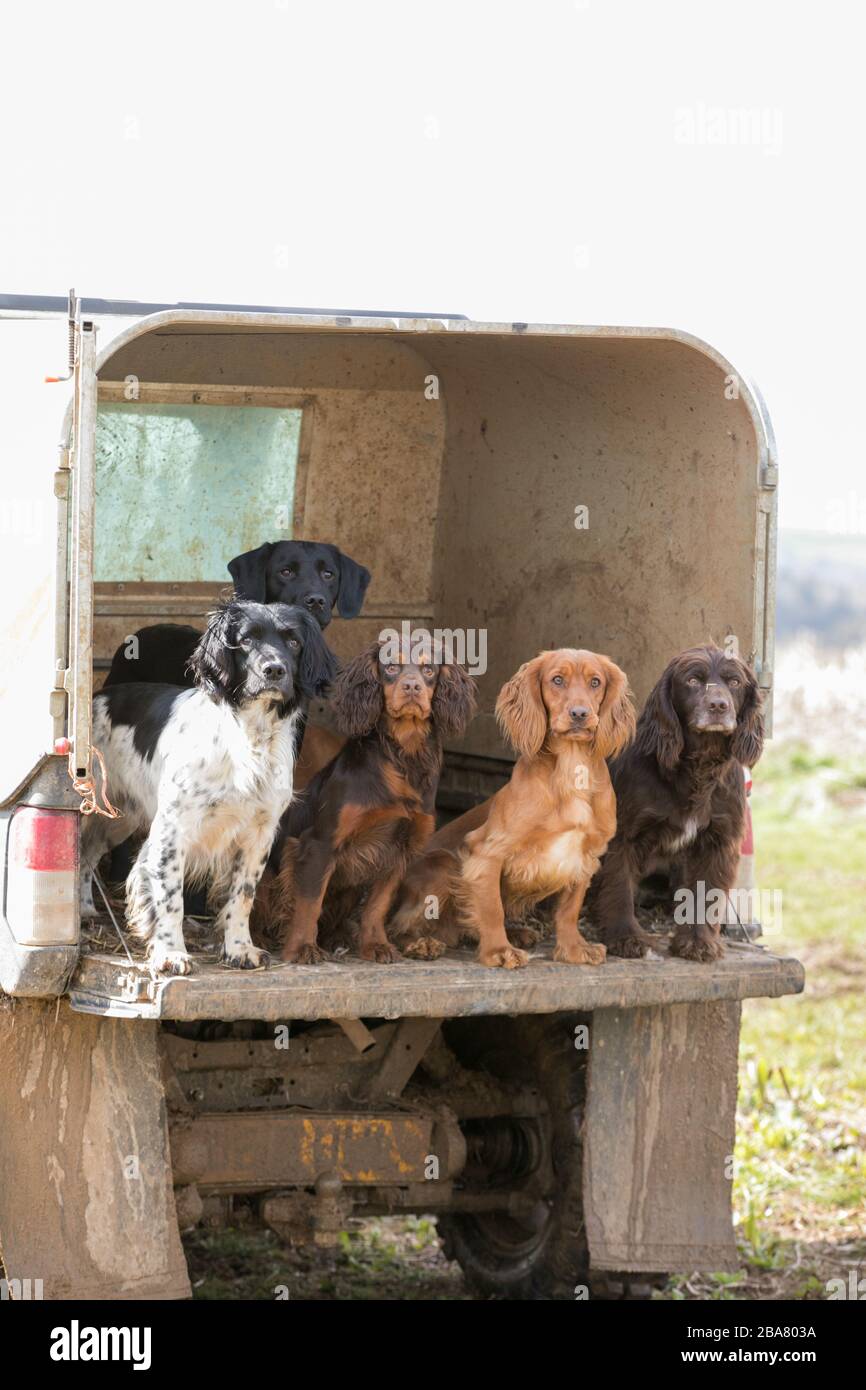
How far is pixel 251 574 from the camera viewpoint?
19.9 feet

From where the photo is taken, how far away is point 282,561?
19.9ft

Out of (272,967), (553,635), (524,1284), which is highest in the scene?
(553,635)

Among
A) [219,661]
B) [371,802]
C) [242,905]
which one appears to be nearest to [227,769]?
[219,661]

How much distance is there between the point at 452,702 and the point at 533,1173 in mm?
1730

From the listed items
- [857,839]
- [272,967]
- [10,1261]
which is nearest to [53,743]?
[272,967]

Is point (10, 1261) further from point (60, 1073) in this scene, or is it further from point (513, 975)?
point (513, 975)

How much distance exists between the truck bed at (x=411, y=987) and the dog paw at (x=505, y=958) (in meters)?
0.03

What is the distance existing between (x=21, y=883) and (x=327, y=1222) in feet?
4.93

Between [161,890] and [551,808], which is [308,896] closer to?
[161,890]

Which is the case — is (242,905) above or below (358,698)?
below

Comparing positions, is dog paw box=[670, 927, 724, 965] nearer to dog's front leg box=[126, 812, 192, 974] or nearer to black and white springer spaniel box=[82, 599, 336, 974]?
black and white springer spaniel box=[82, 599, 336, 974]

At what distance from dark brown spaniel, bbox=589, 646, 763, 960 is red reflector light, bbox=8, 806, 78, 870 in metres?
1.69

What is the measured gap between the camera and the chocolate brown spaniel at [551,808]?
5180 millimetres

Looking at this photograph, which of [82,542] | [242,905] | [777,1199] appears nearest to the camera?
[82,542]
